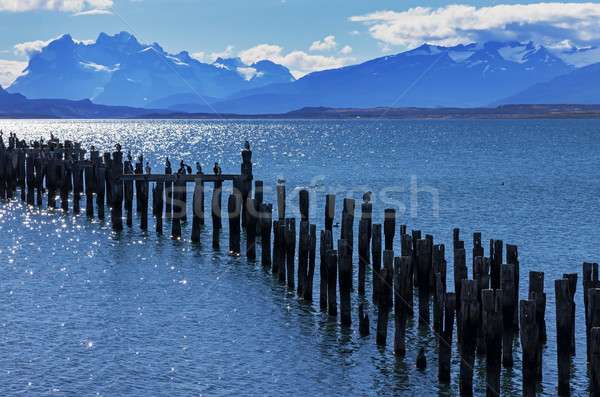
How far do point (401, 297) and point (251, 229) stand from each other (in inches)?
579

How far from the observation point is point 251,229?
111 ft

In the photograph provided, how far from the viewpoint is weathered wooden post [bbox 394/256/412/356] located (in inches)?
788

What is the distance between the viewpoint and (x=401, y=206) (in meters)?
55.1

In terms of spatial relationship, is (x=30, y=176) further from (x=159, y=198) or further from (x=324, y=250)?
(x=324, y=250)

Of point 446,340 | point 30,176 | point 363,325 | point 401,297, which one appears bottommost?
point 363,325

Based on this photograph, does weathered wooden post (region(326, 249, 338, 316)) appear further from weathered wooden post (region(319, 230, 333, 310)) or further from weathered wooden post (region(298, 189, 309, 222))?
weathered wooden post (region(298, 189, 309, 222))

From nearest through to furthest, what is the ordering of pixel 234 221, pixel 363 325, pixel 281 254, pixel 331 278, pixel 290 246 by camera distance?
pixel 363 325
pixel 331 278
pixel 290 246
pixel 281 254
pixel 234 221

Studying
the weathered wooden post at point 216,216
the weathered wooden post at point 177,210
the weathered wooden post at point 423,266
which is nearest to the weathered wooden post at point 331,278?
the weathered wooden post at point 423,266

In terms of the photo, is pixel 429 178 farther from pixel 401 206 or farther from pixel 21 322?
pixel 21 322

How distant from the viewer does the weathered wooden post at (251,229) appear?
32428mm

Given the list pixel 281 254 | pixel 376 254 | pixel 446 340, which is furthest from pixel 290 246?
pixel 446 340

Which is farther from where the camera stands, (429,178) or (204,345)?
(429,178)

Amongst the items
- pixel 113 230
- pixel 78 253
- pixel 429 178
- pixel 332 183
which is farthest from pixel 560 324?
pixel 429 178

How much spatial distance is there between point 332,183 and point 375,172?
1591 centimetres
